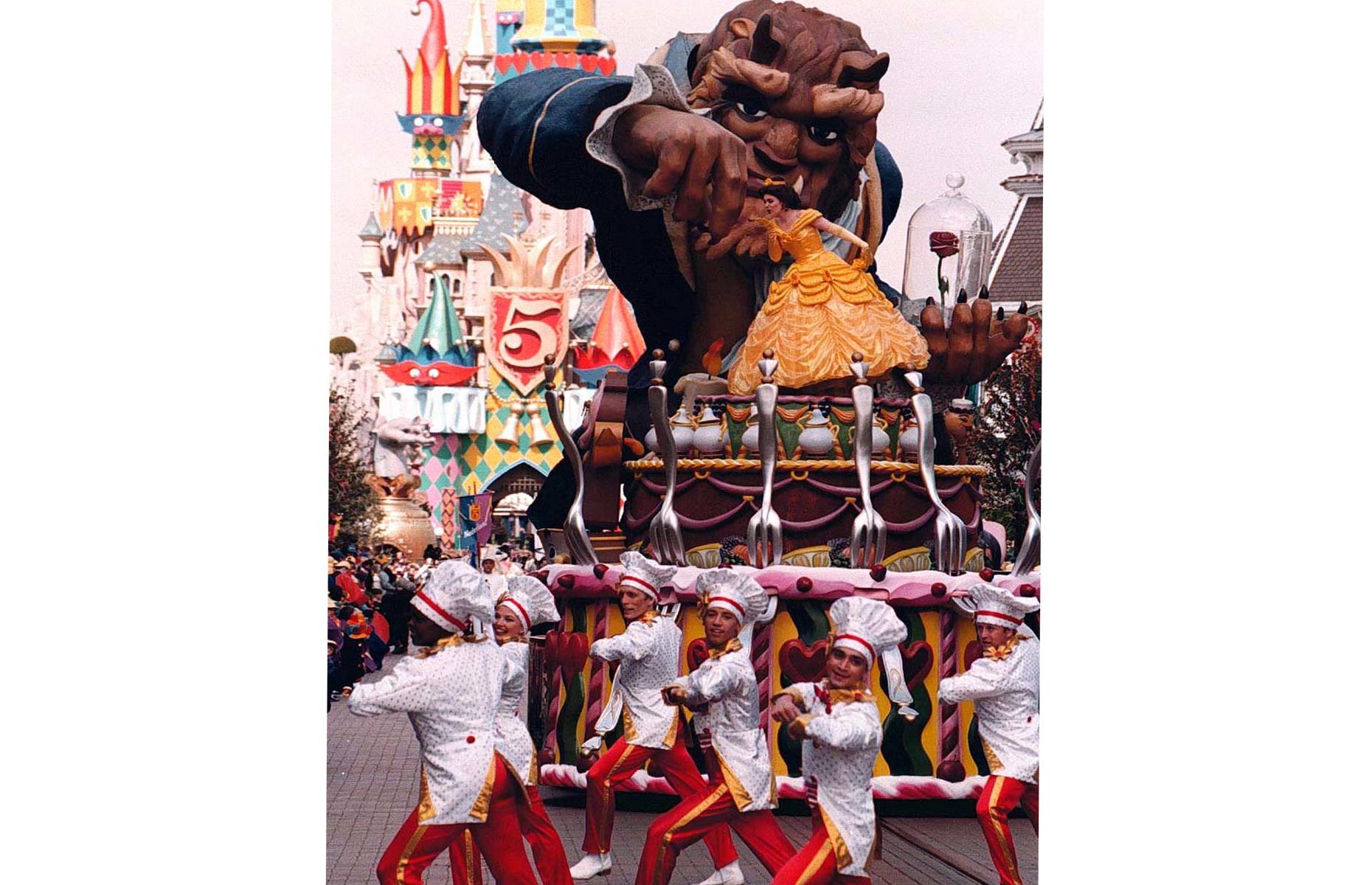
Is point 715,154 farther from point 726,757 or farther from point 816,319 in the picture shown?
point 726,757

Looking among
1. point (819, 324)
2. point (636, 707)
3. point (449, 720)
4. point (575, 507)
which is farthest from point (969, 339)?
point (449, 720)

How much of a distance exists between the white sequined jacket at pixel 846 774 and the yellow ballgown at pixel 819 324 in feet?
15.8

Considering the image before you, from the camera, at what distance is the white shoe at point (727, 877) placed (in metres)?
9.45

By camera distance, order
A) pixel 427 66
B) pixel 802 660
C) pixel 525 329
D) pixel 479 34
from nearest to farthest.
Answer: pixel 802 660 → pixel 427 66 → pixel 479 34 → pixel 525 329

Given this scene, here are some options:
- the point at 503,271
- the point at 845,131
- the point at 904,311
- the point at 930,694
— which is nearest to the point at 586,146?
the point at 845,131

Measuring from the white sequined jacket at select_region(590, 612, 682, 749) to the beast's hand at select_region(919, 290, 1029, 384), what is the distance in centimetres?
385

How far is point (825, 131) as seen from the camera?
43.0 ft

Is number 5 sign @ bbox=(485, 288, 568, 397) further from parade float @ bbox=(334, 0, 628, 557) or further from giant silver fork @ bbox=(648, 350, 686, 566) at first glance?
giant silver fork @ bbox=(648, 350, 686, 566)

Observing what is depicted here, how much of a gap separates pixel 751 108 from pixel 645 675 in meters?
4.77

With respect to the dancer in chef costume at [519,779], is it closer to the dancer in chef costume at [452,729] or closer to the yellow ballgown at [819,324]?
the dancer in chef costume at [452,729]

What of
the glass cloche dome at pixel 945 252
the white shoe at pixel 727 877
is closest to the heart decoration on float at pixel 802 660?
the white shoe at pixel 727 877

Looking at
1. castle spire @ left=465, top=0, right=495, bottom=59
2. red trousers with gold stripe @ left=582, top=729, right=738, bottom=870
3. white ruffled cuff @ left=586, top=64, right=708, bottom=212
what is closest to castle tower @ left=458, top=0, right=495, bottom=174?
castle spire @ left=465, top=0, right=495, bottom=59

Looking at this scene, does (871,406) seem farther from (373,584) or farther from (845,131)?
(373,584)

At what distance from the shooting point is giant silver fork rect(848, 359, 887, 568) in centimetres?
1156
